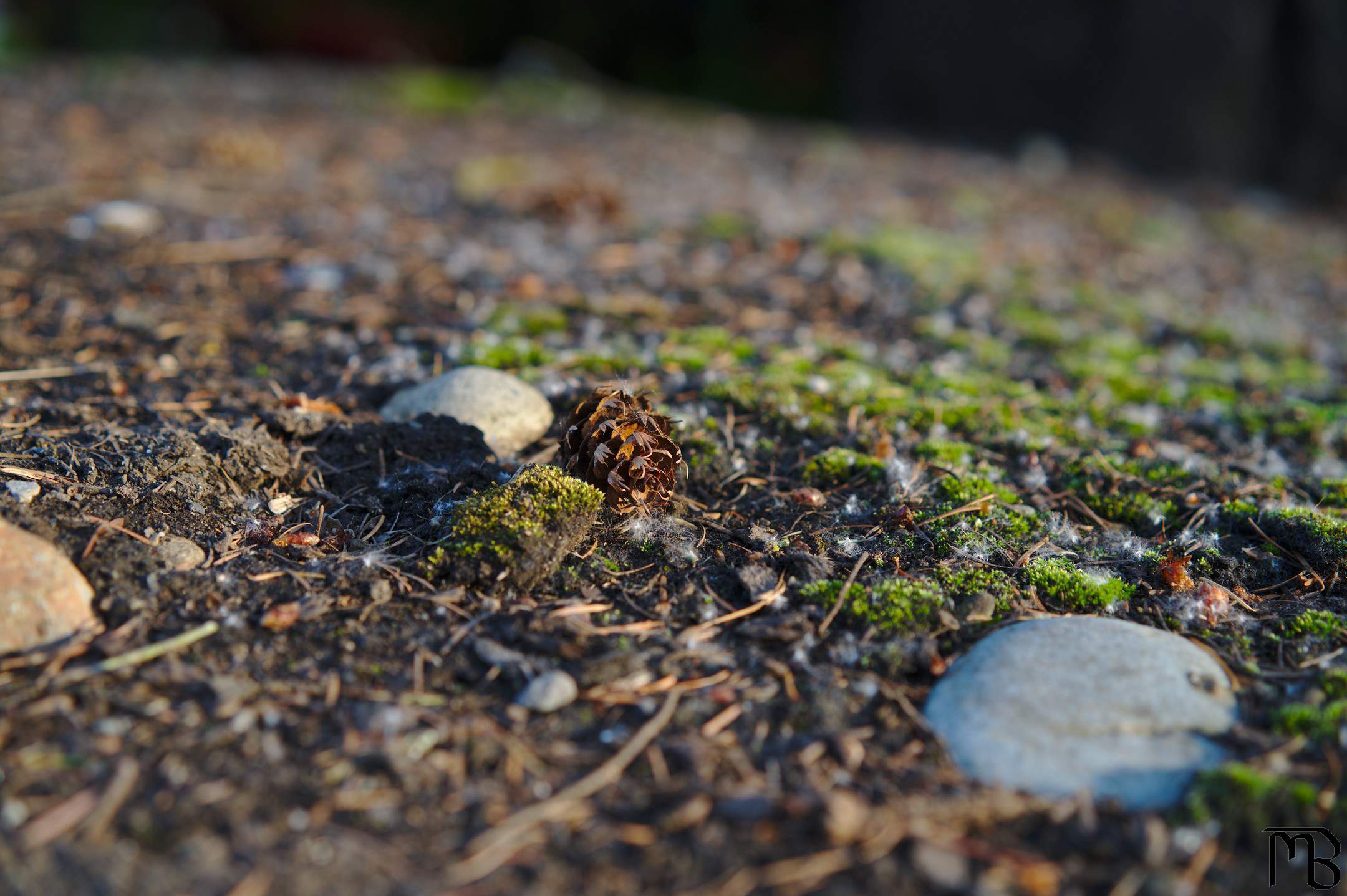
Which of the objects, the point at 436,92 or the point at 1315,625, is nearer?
the point at 1315,625

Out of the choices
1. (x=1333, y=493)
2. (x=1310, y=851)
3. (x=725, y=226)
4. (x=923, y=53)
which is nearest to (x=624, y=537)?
(x=1310, y=851)

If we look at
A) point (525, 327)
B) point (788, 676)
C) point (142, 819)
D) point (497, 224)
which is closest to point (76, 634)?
point (142, 819)

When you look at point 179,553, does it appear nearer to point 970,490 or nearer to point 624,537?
point 624,537

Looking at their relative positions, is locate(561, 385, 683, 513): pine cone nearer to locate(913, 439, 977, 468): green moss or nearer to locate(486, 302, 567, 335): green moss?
locate(913, 439, 977, 468): green moss

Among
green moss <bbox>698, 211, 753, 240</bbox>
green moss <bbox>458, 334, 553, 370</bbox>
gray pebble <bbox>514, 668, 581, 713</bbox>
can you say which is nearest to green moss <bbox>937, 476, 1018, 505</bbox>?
gray pebble <bbox>514, 668, 581, 713</bbox>

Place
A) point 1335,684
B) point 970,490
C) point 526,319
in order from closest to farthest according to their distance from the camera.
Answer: point 1335,684, point 970,490, point 526,319

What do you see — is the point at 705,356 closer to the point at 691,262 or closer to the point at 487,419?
the point at 487,419
